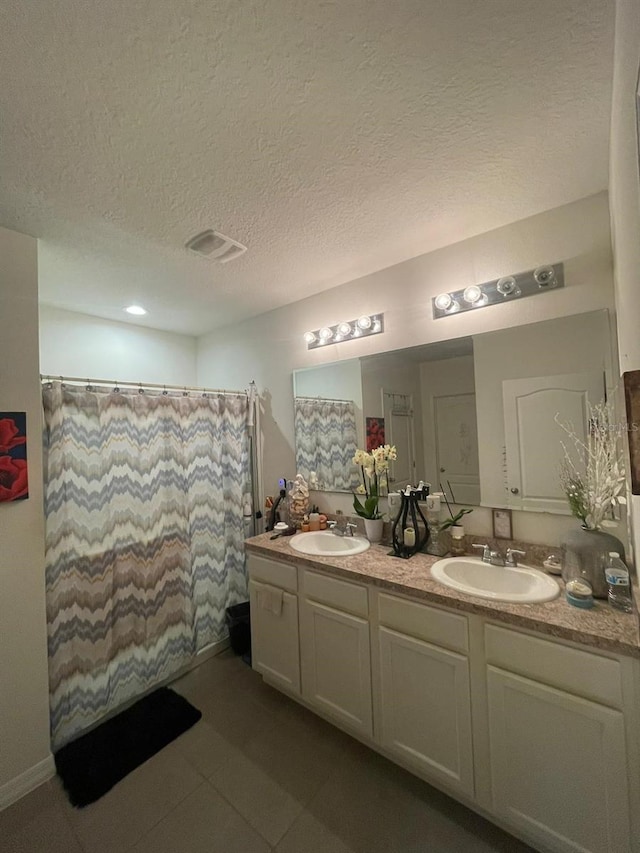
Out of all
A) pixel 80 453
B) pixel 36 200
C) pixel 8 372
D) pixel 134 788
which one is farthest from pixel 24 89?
pixel 134 788

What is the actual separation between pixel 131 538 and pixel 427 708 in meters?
1.79

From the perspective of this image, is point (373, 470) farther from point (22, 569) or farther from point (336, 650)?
point (22, 569)

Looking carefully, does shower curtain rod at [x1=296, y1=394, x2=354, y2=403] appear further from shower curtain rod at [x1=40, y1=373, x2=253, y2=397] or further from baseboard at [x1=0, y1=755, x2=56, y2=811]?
baseboard at [x1=0, y1=755, x2=56, y2=811]

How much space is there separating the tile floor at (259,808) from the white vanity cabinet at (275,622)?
0.26 metres

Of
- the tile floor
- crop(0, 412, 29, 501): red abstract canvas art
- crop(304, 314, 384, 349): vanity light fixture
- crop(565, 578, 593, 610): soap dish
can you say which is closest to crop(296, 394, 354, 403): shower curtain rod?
crop(304, 314, 384, 349): vanity light fixture

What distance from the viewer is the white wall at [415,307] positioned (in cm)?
150

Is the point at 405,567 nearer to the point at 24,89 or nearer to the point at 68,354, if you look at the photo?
the point at 24,89

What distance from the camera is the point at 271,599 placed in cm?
194

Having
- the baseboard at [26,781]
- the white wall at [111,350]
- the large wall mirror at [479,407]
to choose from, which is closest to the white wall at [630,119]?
the large wall mirror at [479,407]

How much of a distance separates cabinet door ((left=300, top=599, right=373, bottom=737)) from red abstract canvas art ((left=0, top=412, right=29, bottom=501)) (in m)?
1.49

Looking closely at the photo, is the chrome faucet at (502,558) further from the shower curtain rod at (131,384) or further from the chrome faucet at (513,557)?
the shower curtain rod at (131,384)

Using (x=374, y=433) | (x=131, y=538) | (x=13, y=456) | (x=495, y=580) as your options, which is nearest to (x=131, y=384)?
(x=13, y=456)

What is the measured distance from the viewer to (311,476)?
2.47m

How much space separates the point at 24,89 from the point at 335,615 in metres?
2.23
